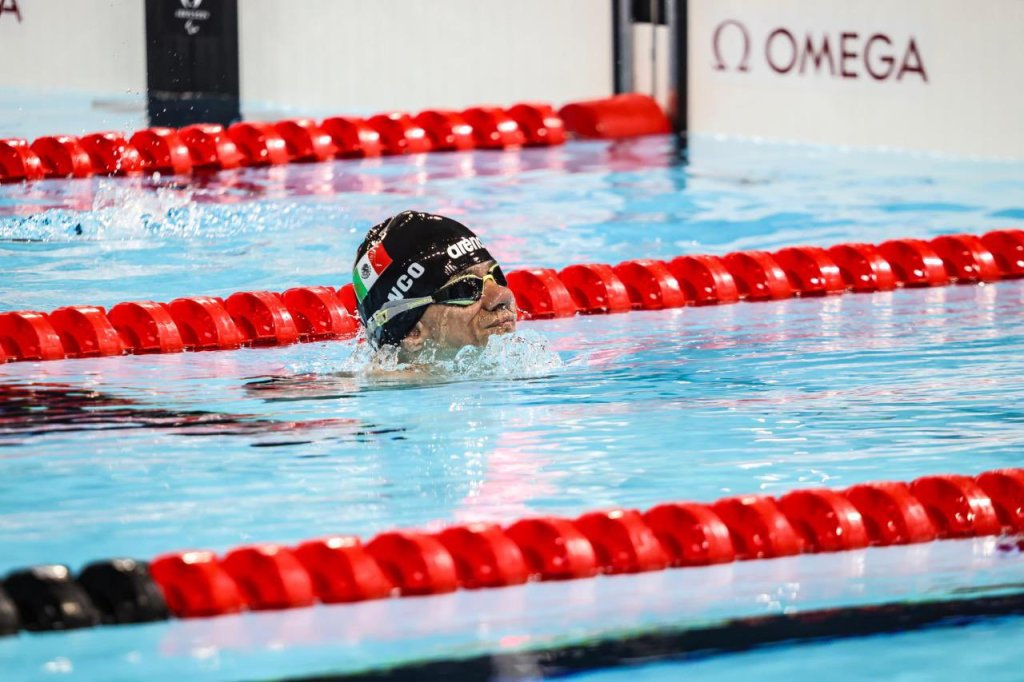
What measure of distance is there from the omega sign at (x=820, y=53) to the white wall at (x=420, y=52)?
1.04 metres

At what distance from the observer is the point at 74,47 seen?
12.7 m

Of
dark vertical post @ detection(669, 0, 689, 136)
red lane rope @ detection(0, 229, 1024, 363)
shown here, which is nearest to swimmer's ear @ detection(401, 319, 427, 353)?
red lane rope @ detection(0, 229, 1024, 363)

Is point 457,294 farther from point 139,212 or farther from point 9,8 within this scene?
point 9,8

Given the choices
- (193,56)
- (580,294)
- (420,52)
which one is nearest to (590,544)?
(580,294)

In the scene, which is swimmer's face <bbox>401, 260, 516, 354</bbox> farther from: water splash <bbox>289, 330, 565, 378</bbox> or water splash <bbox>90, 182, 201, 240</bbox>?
water splash <bbox>90, 182, 201, 240</bbox>

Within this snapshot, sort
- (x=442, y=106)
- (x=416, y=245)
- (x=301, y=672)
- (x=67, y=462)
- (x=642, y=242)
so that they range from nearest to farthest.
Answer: (x=301, y=672), (x=67, y=462), (x=416, y=245), (x=642, y=242), (x=442, y=106)

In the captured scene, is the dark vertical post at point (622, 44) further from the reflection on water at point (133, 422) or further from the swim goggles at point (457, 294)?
the reflection on water at point (133, 422)

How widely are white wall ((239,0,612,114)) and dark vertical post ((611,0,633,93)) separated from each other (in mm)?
59

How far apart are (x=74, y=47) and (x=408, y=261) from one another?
27.2ft

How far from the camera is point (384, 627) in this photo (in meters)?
3.35

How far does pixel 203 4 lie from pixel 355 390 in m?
7.57

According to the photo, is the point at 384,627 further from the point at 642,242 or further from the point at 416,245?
the point at 642,242

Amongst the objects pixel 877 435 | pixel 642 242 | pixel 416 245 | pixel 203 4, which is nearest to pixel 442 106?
pixel 203 4

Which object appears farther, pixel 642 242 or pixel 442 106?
pixel 442 106
